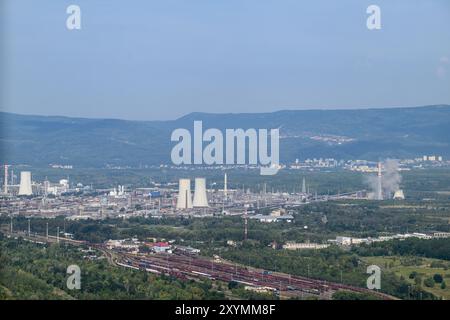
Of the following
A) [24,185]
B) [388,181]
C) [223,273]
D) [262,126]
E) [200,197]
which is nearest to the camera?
[223,273]

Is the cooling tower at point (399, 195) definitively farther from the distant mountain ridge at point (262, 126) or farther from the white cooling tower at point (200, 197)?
the distant mountain ridge at point (262, 126)

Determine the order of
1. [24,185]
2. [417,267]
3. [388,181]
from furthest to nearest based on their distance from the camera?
[388,181] < [24,185] < [417,267]

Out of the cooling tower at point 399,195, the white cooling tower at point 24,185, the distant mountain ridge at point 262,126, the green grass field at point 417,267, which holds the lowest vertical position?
the green grass field at point 417,267

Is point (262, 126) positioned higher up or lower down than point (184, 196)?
higher up

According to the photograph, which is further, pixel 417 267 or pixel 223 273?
pixel 417 267

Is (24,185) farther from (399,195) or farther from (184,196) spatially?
(399,195)

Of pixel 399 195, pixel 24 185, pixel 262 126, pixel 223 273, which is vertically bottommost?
pixel 223 273

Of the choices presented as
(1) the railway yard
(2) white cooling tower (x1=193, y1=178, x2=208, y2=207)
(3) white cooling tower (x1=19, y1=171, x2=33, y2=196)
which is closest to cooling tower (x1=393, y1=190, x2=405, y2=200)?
(2) white cooling tower (x1=193, y1=178, x2=208, y2=207)

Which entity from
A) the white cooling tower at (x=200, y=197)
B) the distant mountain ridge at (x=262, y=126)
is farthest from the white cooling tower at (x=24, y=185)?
the white cooling tower at (x=200, y=197)

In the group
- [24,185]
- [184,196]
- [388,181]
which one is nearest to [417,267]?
[184,196]
